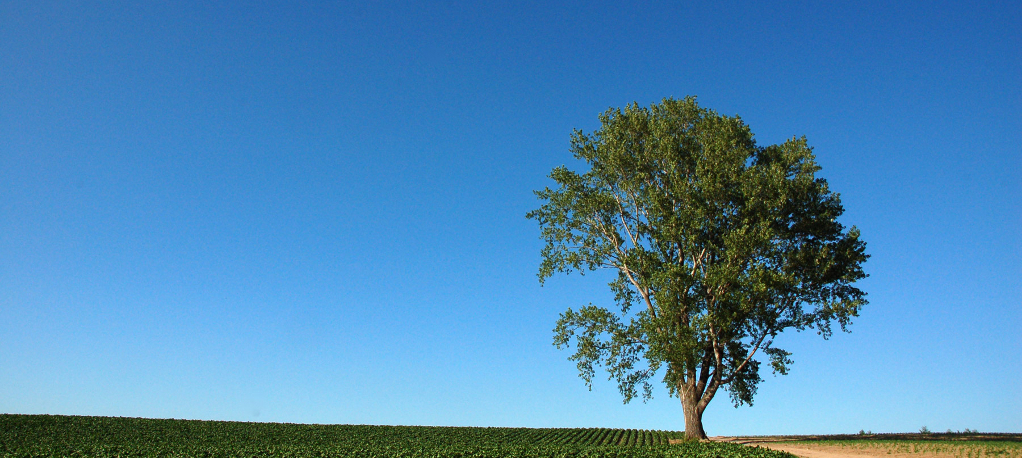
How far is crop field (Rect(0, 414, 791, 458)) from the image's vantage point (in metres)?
24.5

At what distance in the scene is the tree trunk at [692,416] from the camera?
90.5 feet

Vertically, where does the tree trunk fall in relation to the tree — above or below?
below

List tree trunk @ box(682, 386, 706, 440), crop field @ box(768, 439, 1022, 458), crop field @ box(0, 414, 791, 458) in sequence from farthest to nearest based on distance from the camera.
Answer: tree trunk @ box(682, 386, 706, 440) → crop field @ box(0, 414, 791, 458) → crop field @ box(768, 439, 1022, 458)

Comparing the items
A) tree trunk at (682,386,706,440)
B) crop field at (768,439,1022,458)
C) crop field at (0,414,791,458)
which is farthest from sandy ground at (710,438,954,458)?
tree trunk at (682,386,706,440)

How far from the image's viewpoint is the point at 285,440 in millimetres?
37438

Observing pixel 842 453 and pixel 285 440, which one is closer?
pixel 842 453

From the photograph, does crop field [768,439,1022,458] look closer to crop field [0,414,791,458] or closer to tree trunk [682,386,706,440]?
tree trunk [682,386,706,440]

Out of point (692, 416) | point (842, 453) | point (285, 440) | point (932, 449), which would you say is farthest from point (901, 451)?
point (285, 440)

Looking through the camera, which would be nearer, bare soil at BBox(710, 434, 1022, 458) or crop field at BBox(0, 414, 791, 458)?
bare soil at BBox(710, 434, 1022, 458)

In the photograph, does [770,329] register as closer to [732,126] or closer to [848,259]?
[848,259]

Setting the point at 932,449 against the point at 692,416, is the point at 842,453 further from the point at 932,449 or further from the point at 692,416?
the point at 692,416

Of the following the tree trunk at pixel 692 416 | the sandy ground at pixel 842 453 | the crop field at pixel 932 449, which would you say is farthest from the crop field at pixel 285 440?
the crop field at pixel 932 449

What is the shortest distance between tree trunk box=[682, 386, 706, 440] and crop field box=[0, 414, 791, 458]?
3253 mm

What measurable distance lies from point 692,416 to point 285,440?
1044 inches
